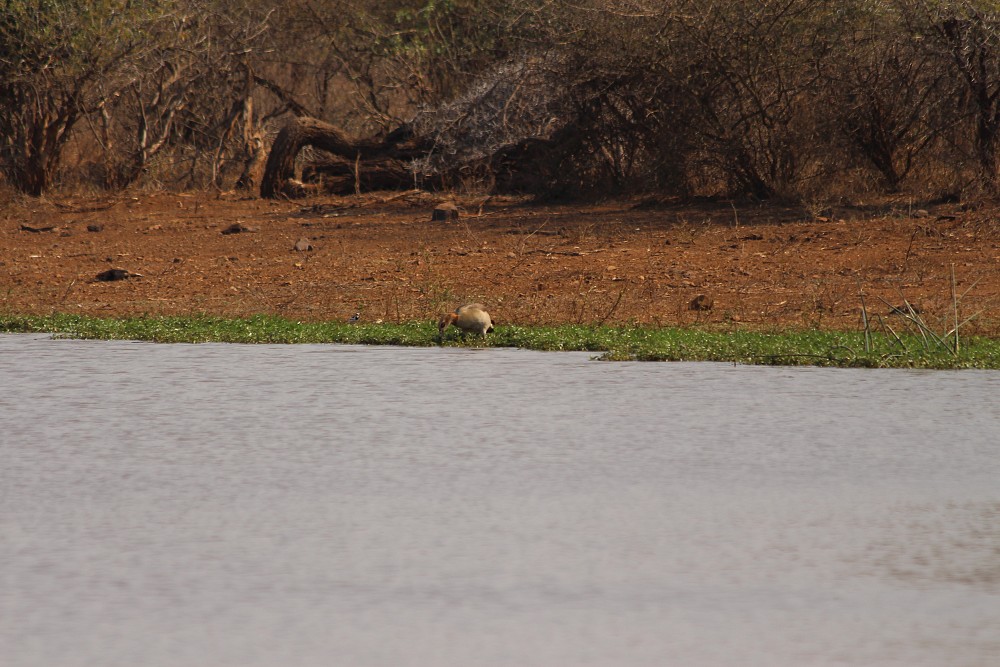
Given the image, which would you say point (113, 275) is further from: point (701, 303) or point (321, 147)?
point (321, 147)

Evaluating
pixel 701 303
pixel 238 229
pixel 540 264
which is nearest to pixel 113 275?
pixel 238 229

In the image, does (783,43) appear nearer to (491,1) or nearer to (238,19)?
(491,1)

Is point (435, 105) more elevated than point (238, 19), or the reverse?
point (238, 19)

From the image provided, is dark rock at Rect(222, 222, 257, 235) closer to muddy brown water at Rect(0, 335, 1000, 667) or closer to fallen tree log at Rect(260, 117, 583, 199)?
fallen tree log at Rect(260, 117, 583, 199)

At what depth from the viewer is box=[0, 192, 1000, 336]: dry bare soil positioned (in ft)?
42.4

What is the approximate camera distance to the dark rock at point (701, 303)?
500 inches

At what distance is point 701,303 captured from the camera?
12711mm

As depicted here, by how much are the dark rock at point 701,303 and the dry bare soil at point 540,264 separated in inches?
0.9

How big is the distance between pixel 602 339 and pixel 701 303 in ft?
7.79

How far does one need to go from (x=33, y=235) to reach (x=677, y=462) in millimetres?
15554

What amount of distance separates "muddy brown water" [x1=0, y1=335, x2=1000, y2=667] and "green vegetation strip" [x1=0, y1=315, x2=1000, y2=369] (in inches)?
18.5

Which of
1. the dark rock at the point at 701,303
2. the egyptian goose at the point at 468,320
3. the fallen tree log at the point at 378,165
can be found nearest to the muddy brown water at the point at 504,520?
the egyptian goose at the point at 468,320

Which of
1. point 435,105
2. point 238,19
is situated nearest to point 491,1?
point 435,105

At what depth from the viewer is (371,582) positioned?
14.7 ft
